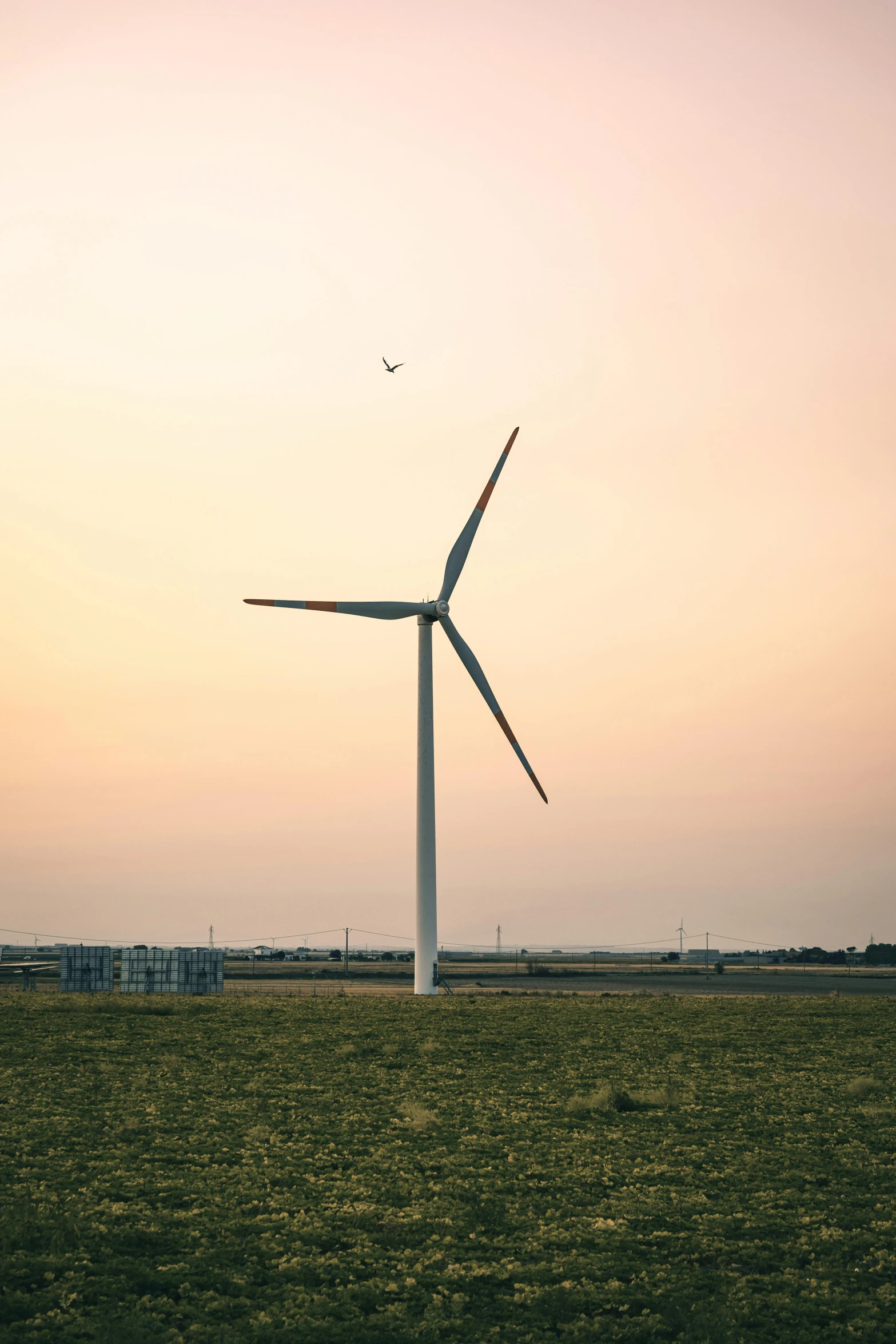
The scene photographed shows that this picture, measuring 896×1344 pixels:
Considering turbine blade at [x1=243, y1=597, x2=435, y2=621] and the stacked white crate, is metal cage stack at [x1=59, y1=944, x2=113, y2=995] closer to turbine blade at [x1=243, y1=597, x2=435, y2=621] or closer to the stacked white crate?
the stacked white crate

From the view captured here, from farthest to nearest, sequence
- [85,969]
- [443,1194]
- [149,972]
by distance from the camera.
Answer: [149,972]
[85,969]
[443,1194]

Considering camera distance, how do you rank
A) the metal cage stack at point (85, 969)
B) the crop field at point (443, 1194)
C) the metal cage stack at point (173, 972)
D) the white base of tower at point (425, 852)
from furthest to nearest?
the metal cage stack at point (173, 972) < the metal cage stack at point (85, 969) < the white base of tower at point (425, 852) < the crop field at point (443, 1194)

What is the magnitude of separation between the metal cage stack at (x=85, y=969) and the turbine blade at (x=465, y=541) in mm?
37094

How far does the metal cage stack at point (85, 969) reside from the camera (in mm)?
81438

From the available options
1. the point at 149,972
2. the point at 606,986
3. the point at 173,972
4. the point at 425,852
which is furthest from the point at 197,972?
the point at 606,986

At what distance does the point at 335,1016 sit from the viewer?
49.8 meters

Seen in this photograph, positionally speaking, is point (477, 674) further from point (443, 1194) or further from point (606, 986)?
Result: point (443, 1194)

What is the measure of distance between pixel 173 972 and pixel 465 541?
132 feet

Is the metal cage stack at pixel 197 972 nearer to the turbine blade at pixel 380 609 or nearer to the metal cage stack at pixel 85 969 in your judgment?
the metal cage stack at pixel 85 969

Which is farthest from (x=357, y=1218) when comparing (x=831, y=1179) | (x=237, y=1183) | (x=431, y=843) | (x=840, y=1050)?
(x=431, y=843)

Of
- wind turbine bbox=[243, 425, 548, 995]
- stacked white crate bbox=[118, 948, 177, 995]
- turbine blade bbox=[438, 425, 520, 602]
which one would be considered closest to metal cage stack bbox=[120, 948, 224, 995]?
stacked white crate bbox=[118, 948, 177, 995]

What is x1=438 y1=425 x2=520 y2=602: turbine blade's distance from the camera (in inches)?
3305

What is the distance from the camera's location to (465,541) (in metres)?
86.2

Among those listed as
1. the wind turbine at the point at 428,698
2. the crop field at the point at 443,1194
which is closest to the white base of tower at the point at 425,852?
the wind turbine at the point at 428,698
